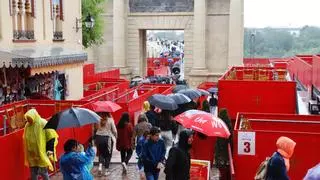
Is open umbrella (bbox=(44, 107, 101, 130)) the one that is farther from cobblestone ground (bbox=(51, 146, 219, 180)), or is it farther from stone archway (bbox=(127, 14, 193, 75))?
stone archway (bbox=(127, 14, 193, 75))

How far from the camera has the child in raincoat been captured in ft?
36.1

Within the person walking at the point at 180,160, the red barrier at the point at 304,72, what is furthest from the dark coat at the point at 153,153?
the red barrier at the point at 304,72

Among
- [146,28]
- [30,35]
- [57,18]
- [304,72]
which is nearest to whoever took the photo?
[30,35]

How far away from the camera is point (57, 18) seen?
76.9ft

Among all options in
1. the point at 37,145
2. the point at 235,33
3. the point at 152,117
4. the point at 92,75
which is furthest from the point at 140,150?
the point at 235,33

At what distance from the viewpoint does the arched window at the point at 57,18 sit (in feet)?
75.1

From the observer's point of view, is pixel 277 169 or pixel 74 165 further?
pixel 74 165

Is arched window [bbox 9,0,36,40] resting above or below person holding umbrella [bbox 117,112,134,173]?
above

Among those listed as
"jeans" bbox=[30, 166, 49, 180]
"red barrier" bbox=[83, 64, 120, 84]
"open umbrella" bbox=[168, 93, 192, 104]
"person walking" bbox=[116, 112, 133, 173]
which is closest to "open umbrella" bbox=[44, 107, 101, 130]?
"jeans" bbox=[30, 166, 49, 180]

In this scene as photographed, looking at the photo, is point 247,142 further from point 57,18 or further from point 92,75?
point 92,75

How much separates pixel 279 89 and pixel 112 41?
88.4 feet

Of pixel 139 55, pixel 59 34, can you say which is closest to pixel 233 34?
pixel 139 55

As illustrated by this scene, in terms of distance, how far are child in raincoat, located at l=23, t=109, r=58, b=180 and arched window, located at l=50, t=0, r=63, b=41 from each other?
39.8ft

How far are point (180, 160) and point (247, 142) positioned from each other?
2.66m
